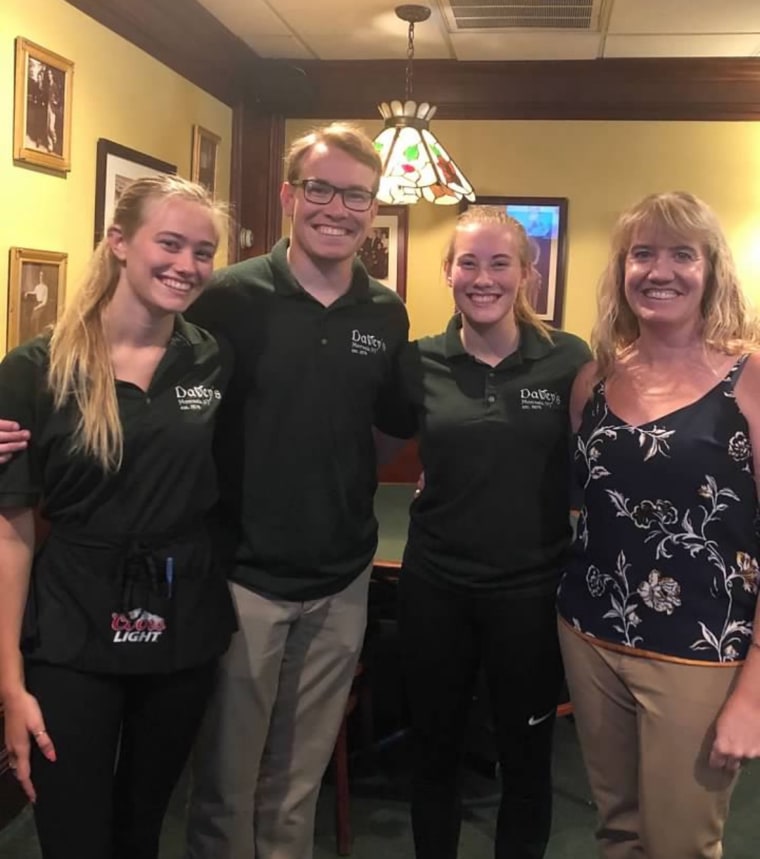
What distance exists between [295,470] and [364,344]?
0.95ft

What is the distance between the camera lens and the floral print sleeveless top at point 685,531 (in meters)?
1.44

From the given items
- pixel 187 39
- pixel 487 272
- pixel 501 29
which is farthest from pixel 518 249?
pixel 187 39

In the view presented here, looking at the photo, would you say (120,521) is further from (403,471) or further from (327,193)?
(403,471)

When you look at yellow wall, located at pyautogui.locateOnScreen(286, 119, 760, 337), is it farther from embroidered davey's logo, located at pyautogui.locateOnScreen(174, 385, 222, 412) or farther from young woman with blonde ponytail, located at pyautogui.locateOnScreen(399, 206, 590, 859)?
embroidered davey's logo, located at pyautogui.locateOnScreen(174, 385, 222, 412)

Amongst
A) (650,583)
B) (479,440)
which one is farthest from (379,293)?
(650,583)

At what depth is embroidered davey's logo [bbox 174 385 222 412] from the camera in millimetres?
1508

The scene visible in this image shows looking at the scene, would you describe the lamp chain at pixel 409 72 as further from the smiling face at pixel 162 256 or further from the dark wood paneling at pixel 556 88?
the smiling face at pixel 162 256

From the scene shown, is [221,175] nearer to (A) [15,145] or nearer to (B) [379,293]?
(A) [15,145]

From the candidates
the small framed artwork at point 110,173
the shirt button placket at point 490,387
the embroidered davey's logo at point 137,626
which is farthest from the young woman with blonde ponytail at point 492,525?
the small framed artwork at point 110,173

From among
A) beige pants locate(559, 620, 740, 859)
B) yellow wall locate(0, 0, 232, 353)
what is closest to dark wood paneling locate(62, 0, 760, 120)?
yellow wall locate(0, 0, 232, 353)

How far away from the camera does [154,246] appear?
1497 mm

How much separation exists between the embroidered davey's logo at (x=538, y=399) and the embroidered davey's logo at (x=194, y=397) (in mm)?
600

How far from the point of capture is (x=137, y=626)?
145 cm

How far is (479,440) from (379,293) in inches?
15.1
